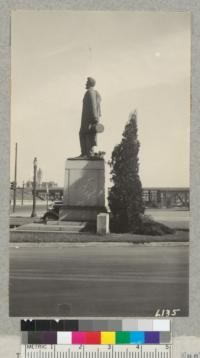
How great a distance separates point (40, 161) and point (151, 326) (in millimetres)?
1249

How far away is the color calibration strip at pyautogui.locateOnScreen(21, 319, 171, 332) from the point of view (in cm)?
410

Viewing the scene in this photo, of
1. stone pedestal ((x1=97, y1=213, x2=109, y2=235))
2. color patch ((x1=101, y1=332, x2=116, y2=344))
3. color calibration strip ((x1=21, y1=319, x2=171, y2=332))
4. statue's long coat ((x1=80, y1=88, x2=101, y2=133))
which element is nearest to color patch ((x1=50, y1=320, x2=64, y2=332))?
color calibration strip ((x1=21, y1=319, x2=171, y2=332))

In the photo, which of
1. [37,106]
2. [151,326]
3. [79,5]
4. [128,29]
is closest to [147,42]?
[128,29]

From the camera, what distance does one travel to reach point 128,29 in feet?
13.9

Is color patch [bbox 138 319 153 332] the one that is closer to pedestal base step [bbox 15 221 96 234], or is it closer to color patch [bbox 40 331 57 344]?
color patch [bbox 40 331 57 344]

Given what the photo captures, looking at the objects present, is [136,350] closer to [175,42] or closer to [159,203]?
[159,203]

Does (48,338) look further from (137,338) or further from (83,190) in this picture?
(83,190)

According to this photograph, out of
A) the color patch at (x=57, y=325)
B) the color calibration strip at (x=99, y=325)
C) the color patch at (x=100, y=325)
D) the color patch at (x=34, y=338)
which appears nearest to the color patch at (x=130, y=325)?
the color calibration strip at (x=99, y=325)

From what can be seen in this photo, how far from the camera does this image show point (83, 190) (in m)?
4.41

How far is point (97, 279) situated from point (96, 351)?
0.47 m

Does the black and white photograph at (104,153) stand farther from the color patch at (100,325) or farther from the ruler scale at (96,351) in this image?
the ruler scale at (96,351)

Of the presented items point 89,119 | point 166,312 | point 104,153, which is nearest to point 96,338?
point 166,312

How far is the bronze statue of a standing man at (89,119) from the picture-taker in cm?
421

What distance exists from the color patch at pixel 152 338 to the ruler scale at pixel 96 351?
2cm
